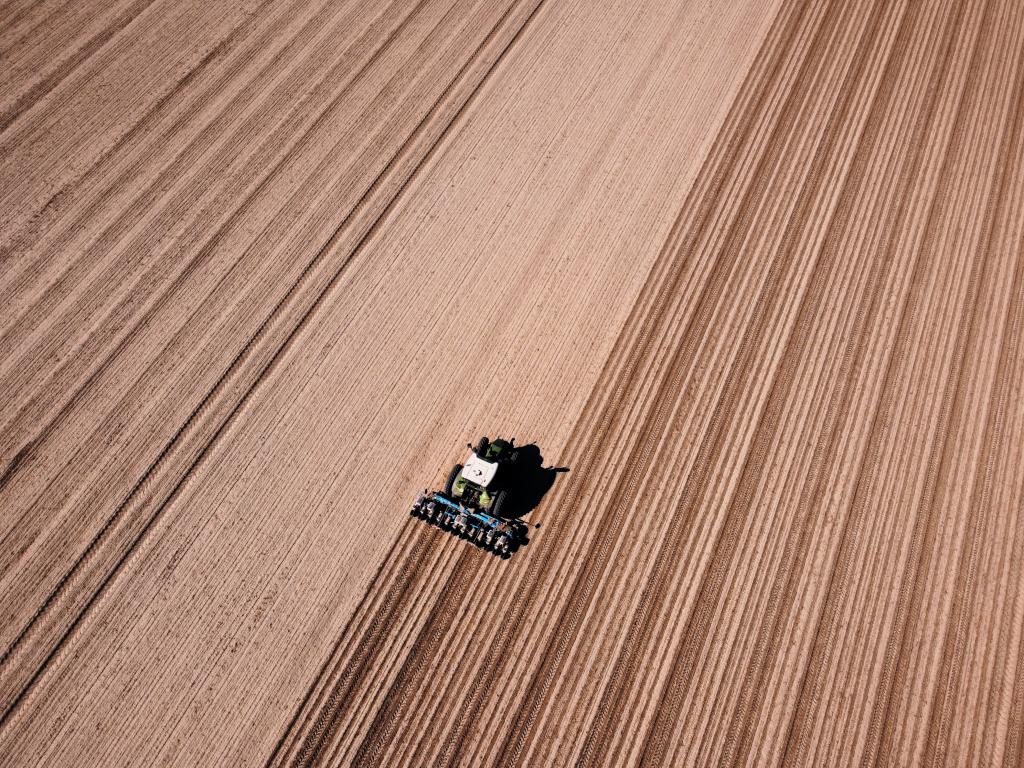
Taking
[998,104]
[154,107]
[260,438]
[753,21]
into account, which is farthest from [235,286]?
[998,104]

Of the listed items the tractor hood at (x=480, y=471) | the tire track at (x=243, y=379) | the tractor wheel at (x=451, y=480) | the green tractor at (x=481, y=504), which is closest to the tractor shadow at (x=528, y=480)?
the green tractor at (x=481, y=504)

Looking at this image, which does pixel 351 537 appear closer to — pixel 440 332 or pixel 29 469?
pixel 440 332

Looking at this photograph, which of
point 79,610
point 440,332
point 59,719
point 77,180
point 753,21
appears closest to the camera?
point 59,719

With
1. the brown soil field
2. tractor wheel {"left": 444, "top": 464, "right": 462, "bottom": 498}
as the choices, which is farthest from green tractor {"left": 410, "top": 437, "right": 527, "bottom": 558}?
the brown soil field

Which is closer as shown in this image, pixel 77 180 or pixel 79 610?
pixel 79 610

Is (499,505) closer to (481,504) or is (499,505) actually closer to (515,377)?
(481,504)

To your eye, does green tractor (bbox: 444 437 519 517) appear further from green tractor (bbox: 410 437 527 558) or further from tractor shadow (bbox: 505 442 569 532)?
tractor shadow (bbox: 505 442 569 532)

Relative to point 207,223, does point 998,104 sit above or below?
above
